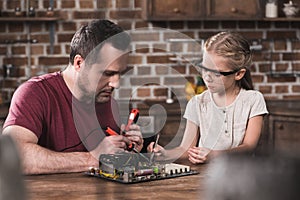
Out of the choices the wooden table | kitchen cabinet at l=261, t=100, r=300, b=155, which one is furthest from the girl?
kitchen cabinet at l=261, t=100, r=300, b=155

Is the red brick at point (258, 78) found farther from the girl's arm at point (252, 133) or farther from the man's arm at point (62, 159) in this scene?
the man's arm at point (62, 159)

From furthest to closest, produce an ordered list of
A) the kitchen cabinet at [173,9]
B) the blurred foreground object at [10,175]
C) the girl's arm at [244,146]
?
1. the kitchen cabinet at [173,9]
2. the girl's arm at [244,146]
3. the blurred foreground object at [10,175]

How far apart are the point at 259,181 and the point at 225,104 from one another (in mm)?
2465

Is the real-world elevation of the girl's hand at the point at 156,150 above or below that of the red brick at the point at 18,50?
below

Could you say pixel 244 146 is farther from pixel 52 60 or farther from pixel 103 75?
pixel 52 60

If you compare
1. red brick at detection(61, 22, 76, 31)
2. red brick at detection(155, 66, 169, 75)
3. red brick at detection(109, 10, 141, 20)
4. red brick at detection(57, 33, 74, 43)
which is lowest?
red brick at detection(155, 66, 169, 75)

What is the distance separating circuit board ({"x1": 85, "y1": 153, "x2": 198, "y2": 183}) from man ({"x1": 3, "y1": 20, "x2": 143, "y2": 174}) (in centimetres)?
19

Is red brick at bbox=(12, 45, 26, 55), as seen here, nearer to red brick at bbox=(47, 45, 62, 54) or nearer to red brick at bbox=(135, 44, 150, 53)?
red brick at bbox=(47, 45, 62, 54)

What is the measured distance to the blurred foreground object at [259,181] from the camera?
46 centimetres

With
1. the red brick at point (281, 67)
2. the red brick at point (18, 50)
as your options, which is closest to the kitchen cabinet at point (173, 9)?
the red brick at point (281, 67)

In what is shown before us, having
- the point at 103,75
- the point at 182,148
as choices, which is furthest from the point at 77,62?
the point at 182,148

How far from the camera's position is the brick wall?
4.61 metres

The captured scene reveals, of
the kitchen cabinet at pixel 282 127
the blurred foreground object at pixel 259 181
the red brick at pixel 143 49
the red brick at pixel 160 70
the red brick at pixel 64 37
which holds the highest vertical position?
the red brick at pixel 64 37

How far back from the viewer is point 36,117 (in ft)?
7.81
